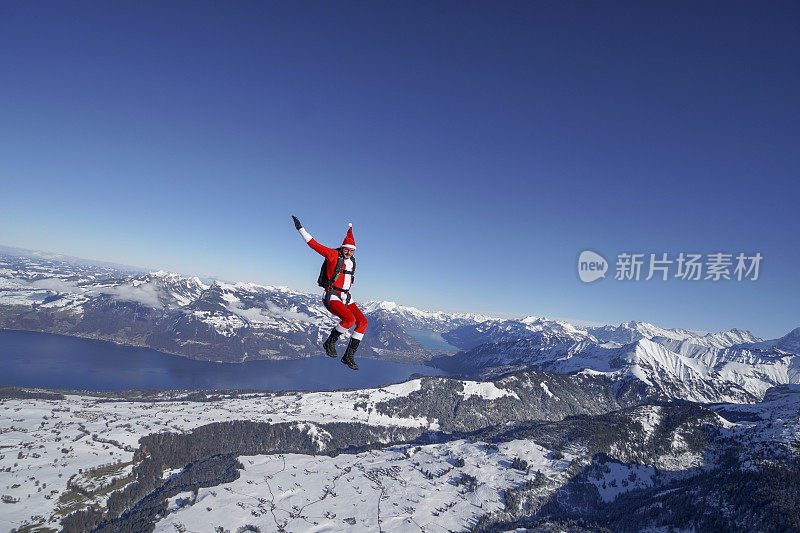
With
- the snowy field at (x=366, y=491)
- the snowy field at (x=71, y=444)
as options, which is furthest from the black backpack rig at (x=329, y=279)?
the snowy field at (x=71, y=444)

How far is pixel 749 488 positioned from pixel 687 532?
2543 cm

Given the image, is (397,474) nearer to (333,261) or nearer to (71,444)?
(71,444)

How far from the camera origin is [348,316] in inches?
508

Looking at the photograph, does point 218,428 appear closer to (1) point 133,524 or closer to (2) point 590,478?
(1) point 133,524

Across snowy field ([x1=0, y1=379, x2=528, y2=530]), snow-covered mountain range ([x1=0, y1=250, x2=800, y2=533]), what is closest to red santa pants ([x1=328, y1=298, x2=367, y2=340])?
snow-covered mountain range ([x1=0, y1=250, x2=800, y2=533])

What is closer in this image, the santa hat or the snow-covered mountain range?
the santa hat

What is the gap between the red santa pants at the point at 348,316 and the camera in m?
12.6

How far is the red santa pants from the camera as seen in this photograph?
1260 cm

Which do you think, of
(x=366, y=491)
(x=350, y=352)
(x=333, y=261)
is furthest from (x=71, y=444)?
(x=333, y=261)

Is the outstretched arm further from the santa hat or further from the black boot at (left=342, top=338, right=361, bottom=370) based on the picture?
the black boot at (left=342, top=338, right=361, bottom=370)

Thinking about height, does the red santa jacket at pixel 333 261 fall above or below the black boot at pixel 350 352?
above

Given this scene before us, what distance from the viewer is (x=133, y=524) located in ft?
328

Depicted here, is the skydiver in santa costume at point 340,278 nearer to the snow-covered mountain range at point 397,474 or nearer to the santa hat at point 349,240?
the santa hat at point 349,240

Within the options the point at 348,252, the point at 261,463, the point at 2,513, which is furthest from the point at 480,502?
the point at 2,513
